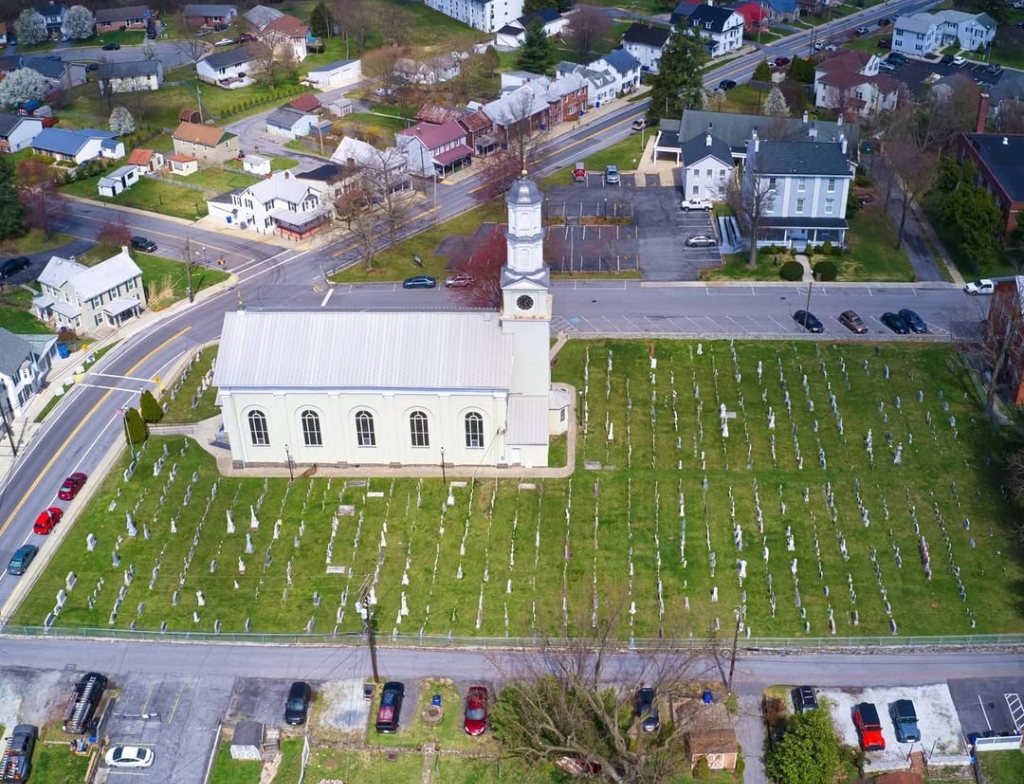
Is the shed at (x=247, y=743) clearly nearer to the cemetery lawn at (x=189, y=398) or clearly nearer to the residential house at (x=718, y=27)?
the cemetery lawn at (x=189, y=398)

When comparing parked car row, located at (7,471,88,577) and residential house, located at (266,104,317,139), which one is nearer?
parked car row, located at (7,471,88,577)

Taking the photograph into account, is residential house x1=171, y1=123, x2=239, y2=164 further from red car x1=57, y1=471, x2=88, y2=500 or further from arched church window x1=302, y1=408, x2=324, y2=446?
arched church window x1=302, y1=408, x2=324, y2=446

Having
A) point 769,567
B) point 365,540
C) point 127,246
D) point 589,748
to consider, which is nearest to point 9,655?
point 365,540

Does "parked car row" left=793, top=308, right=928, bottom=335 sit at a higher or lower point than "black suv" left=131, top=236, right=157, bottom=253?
higher

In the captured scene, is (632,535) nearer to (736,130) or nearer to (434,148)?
(434,148)

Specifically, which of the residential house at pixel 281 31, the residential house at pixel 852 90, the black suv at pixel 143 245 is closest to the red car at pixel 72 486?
the black suv at pixel 143 245

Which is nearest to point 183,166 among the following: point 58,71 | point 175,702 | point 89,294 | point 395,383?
point 89,294

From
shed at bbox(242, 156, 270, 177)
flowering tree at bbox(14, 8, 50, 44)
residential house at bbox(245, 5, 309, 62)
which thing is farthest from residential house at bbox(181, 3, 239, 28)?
shed at bbox(242, 156, 270, 177)
